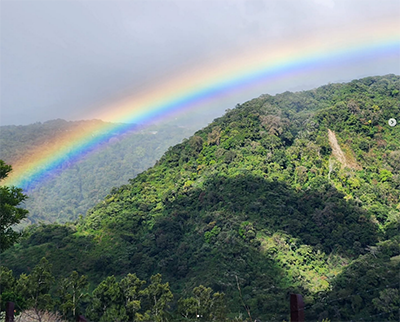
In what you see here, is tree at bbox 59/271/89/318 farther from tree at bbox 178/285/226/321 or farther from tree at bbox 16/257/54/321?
tree at bbox 178/285/226/321

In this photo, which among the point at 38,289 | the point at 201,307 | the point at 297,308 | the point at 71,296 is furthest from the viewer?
the point at 201,307

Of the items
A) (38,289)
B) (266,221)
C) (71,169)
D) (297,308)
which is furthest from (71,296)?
(71,169)

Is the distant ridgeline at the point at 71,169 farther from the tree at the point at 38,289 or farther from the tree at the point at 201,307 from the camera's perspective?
the tree at the point at 38,289

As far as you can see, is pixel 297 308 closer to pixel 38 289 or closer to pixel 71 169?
pixel 38 289

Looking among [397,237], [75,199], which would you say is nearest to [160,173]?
[397,237]

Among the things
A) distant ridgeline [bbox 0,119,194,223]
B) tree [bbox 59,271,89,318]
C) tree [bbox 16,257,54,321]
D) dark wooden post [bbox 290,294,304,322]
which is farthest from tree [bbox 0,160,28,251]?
distant ridgeline [bbox 0,119,194,223]

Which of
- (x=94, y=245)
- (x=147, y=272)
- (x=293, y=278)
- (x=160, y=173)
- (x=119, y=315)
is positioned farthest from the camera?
(x=160, y=173)

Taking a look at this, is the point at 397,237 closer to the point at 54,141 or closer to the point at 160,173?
the point at 160,173
